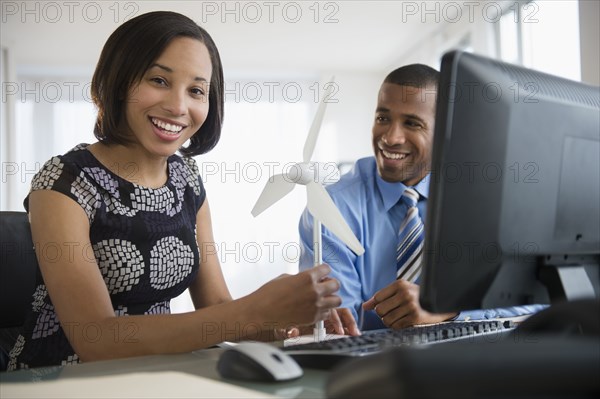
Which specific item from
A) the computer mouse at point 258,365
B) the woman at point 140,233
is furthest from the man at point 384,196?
the computer mouse at point 258,365

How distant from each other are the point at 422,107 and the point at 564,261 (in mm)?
1489

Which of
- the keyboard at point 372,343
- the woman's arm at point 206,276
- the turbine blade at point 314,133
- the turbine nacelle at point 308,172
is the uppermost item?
the turbine blade at point 314,133

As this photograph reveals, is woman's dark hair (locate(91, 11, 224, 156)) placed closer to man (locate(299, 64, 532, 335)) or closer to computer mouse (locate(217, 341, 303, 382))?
man (locate(299, 64, 532, 335))

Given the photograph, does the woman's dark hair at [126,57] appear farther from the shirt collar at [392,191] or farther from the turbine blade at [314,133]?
the shirt collar at [392,191]

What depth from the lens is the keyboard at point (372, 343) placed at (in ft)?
3.26

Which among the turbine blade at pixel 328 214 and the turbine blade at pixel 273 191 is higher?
the turbine blade at pixel 273 191

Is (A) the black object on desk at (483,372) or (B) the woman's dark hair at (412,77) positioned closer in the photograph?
(A) the black object on desk at (483,372)

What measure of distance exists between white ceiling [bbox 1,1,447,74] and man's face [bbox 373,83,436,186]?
12.6 feet

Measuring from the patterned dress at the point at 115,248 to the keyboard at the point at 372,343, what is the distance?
0.59 m

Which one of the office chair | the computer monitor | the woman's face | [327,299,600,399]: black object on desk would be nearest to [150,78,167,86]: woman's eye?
the woman's face

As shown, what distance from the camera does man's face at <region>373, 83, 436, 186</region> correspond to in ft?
7.77

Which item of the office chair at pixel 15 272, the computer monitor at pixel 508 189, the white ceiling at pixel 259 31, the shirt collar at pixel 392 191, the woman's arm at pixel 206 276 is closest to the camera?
the computer monitor at pixel 508 189

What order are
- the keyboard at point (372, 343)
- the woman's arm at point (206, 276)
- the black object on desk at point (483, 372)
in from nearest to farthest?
the black object on desk at point (483, 372)
the keyboard at point (372, 343)
the woman's arm at point (206, 276)

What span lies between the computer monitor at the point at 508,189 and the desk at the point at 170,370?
0.70 ft
